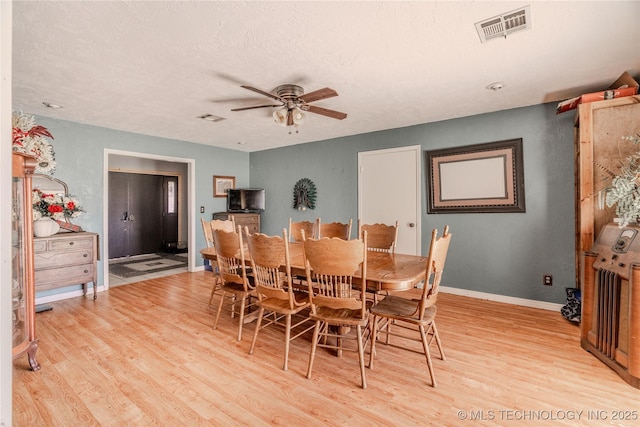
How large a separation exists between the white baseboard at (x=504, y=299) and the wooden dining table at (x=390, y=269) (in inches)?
70.9

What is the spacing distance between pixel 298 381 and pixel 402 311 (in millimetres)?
854

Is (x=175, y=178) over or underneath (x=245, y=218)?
over

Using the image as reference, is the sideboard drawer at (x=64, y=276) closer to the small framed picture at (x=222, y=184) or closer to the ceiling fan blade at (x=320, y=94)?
the small framed picture at (x=222, y=184)

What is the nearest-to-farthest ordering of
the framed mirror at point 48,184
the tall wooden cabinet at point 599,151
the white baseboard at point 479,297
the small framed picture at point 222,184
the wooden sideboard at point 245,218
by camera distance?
the tall wooden cabinet at point 599,151, the white baseboard at point 479,297, the framed mirror at point 48,184, the wooden sideboard at point 245,218, the small framed picture at point 222,184

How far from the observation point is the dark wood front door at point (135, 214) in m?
6.63

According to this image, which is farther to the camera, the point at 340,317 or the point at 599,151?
the point at 599,151

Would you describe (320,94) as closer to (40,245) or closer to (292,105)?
(292,105)

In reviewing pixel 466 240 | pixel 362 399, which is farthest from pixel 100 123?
pixel 466 240

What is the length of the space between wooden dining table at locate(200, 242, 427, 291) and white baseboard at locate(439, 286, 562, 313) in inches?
70.9

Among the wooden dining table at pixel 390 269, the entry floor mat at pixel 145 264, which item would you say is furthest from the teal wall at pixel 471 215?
the wooden dining table at pixel 390 269

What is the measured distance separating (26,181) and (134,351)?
148 centimetres

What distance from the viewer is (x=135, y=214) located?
274 inches

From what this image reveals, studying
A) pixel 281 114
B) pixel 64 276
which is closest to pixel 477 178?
pixel 281 114

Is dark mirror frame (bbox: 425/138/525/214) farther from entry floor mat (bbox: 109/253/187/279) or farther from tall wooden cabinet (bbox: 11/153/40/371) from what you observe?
entry floor mat (bbox: 109/253/187/279)
